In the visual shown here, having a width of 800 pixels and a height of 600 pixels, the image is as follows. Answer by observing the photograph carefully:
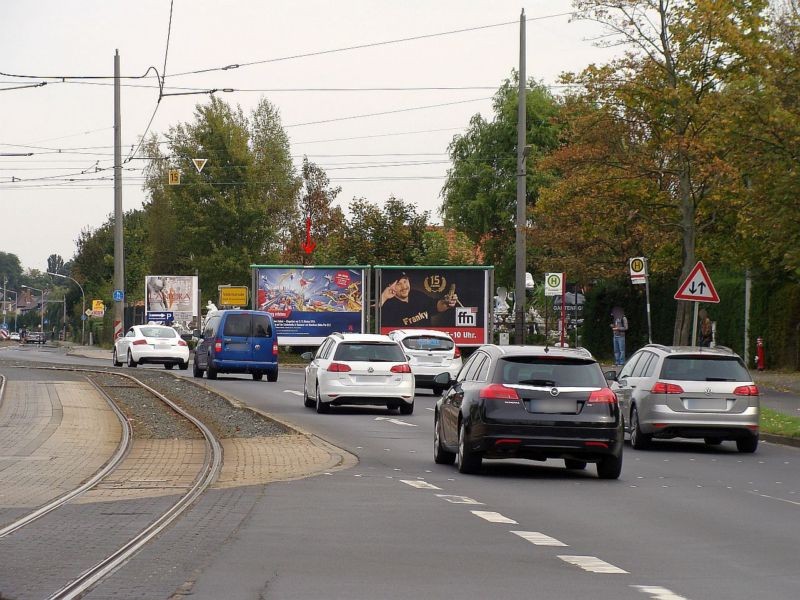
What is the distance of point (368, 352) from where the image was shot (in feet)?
94.0

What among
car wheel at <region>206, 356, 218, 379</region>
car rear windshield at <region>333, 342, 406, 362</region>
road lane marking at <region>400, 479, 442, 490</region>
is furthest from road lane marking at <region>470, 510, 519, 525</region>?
car wheel at <region>206, 356, 218, 379</region>

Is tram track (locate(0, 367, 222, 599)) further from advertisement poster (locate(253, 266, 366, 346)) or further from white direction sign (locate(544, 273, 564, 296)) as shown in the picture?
advertisement poster (locate(253, 266, 366, 346))

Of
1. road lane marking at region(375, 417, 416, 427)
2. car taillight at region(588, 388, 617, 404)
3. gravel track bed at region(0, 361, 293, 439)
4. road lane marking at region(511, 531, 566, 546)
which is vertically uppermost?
car taillight at region(588, 388, 617, 404)

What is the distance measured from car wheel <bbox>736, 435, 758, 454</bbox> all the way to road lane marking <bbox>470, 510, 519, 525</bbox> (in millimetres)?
9259

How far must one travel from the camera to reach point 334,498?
14117 mm

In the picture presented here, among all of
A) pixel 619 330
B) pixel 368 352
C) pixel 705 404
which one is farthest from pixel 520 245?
pixel 705 404

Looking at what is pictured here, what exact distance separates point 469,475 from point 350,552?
686cm

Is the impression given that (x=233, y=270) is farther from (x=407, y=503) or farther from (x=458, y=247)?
(x=407, y=503)

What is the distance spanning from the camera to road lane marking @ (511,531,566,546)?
11.0m

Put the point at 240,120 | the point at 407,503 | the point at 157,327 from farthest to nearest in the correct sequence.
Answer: the point at 240,120 < the point at 157,327 < the point at 407,503

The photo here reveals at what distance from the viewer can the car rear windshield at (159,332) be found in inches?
1953

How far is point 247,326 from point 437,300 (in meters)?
14.5

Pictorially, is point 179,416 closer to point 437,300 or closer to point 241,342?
point 241,342

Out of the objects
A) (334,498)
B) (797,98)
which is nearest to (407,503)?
(334,498)
